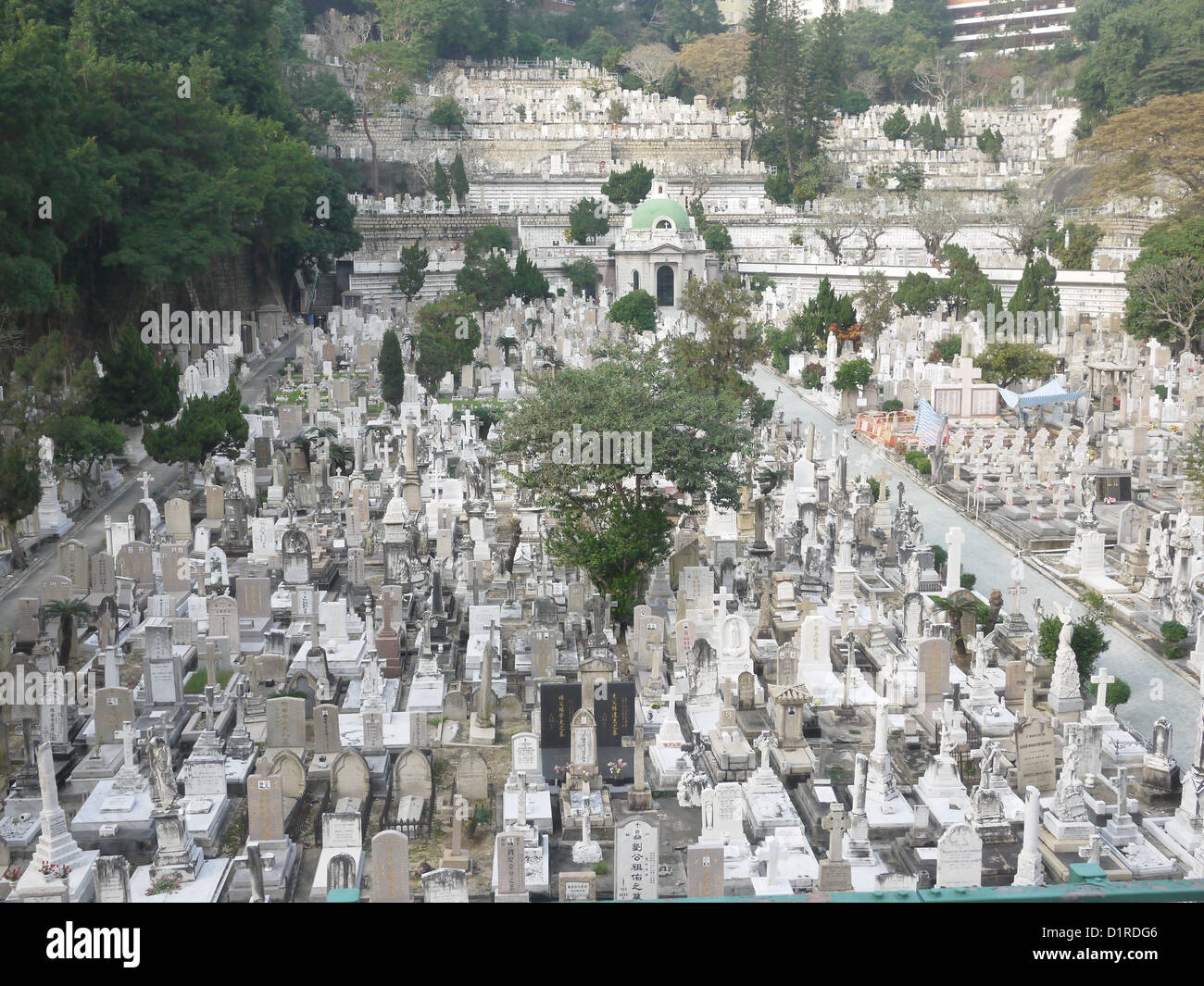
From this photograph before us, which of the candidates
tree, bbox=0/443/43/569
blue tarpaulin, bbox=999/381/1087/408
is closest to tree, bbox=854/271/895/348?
blue tarpaulin, bbox=999/381/1087/408

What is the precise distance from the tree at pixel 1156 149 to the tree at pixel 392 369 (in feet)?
95.8

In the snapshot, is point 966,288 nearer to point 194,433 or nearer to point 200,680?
point 194,433

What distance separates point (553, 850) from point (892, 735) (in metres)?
4.41

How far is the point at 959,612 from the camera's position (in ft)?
55.2

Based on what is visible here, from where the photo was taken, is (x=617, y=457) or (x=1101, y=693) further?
(x=617, y=457)

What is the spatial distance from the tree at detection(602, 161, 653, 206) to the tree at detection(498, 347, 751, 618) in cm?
4539

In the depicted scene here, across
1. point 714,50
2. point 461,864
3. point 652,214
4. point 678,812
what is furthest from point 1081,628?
point 714,50

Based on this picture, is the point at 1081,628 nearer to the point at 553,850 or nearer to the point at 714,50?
the point at 553,850

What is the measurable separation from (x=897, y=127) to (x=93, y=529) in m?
59.6

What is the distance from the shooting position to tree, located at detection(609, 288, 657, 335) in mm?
43094

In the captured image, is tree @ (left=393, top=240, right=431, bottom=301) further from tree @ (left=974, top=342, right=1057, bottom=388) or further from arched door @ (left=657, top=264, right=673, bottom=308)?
tree @ (left=974, top=342, right=1057, bottom=388)

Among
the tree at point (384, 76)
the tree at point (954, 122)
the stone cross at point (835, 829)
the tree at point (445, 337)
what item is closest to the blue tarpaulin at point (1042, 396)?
the tree at point (445, 337)

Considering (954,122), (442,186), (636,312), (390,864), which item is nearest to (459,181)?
(442,186)
